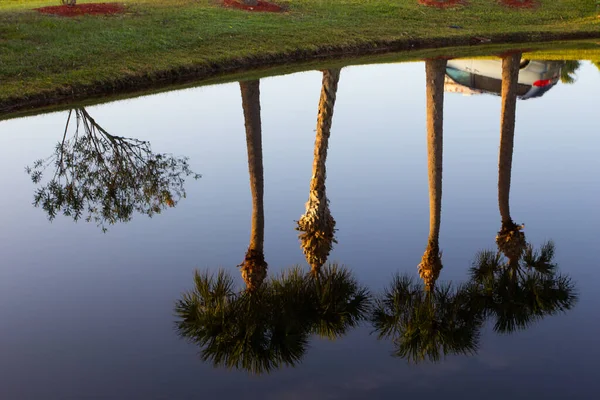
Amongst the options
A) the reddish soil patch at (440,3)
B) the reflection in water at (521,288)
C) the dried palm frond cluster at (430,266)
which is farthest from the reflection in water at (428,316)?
the reddish soil patch at (440,3)

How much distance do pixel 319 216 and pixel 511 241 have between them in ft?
9.10

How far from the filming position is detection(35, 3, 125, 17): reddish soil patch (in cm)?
2964

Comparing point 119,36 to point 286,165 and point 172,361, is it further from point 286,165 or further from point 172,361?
point 172,361

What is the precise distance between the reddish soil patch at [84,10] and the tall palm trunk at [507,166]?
14.2 meters

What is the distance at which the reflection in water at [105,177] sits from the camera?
46.9ft

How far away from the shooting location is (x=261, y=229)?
12.8 metres

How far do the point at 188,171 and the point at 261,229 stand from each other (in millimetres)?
3548

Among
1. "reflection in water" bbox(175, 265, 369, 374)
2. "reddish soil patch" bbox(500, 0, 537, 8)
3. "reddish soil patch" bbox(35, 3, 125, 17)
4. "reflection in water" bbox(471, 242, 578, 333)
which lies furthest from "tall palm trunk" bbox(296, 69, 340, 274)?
"reddish soil patch" bbox(500, 0, 537, 8)

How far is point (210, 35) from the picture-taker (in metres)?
28.3

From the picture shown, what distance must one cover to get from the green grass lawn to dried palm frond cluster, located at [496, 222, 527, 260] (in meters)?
12.9

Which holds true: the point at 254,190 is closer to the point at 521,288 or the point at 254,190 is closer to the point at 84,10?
the point at 521,288

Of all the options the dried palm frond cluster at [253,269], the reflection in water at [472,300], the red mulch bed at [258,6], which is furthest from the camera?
the red mulch bed at [258,6]

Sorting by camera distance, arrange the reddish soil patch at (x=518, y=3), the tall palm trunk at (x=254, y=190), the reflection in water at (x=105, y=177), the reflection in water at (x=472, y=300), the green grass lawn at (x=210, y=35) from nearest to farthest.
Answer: the reflection in water at (x=472, y=300), the tall palm trunk at (x=254, y=190), the reflection in water at (x=105, y=177), the green grass lawn at (x=210, y=35), the reddish soil patch at (x=518, y=3)

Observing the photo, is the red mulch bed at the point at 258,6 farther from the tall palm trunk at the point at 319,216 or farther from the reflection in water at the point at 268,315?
the reflection in water at the point at 268,315
